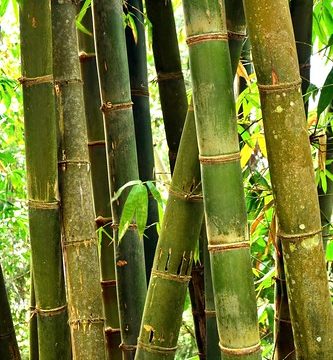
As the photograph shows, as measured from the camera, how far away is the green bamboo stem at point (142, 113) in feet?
4.95

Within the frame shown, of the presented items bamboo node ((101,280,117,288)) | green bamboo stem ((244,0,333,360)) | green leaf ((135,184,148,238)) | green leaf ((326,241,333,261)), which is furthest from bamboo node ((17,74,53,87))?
green leaf ((326,241,333,261))

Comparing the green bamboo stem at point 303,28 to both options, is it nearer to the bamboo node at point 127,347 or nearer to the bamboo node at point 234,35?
the bamboo node at point 234,35

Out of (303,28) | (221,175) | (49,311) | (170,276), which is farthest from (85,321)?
(303,28)

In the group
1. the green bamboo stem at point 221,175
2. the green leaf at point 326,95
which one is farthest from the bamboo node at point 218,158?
the green leaf at point 326,95

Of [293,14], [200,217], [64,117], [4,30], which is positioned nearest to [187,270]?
[200,217]

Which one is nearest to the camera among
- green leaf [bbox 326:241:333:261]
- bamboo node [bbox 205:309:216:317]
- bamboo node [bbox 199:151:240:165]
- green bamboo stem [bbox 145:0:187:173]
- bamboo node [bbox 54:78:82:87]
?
bamboo node [bbox 199:151:240:165]

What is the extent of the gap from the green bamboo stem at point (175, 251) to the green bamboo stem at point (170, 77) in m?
0.39

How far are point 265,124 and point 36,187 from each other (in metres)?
0.39

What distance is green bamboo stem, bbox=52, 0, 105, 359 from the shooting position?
3.80 feet

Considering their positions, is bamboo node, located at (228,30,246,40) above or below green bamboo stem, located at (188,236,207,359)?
above

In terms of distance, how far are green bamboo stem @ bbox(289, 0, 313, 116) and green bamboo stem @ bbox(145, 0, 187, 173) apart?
0.30 metres

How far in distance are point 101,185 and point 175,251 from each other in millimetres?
452

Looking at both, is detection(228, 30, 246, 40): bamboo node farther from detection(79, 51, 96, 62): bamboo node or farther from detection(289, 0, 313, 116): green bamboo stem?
detection(79, 51, 96, 62): bamboo node

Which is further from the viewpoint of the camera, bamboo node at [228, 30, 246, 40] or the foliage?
the foliage
